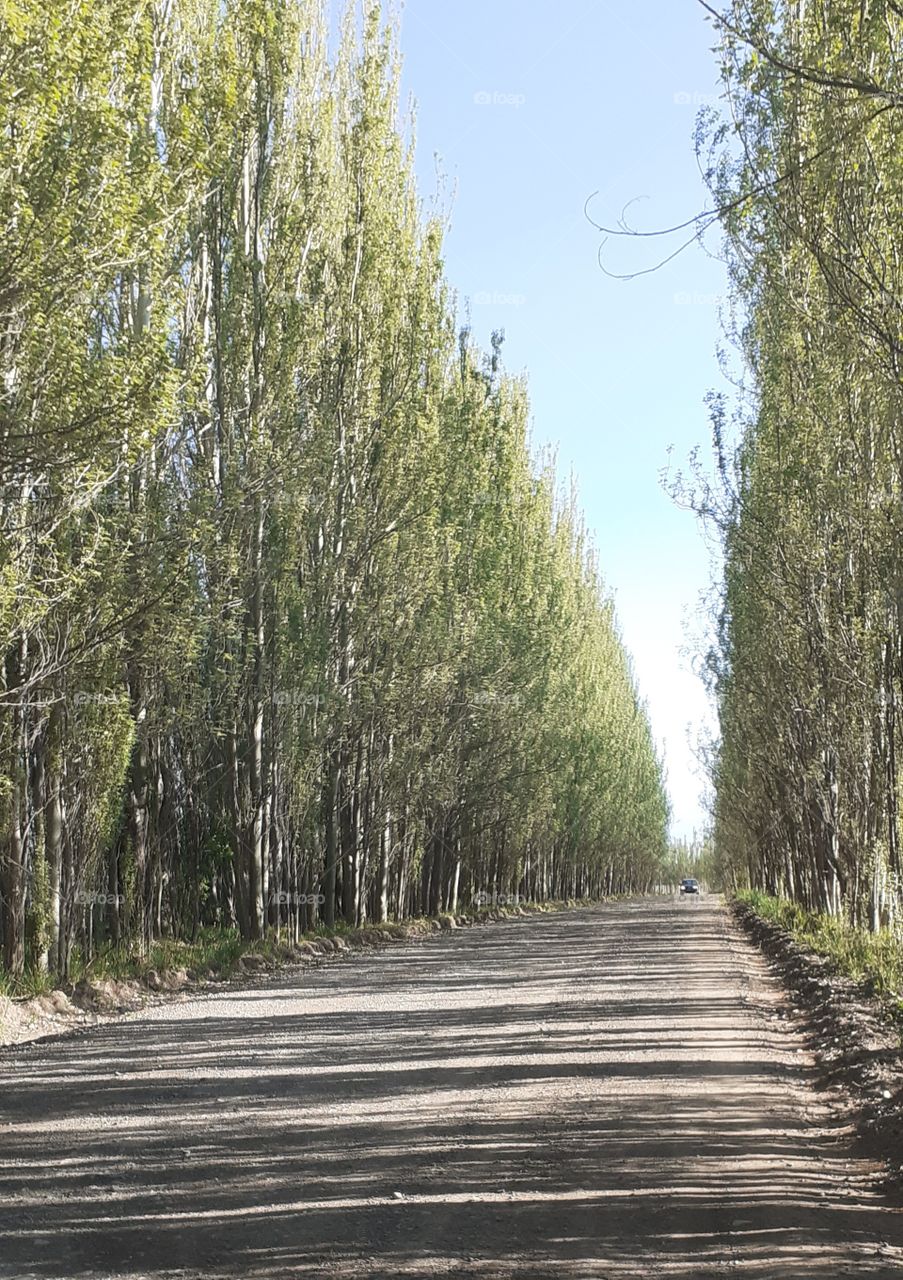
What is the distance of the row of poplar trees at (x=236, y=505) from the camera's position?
9.88m

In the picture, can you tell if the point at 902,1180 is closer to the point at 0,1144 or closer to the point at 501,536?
the point at 0,1144

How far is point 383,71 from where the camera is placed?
939 inches

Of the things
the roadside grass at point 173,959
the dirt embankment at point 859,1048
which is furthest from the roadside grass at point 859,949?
the roadside grass at point 173,959

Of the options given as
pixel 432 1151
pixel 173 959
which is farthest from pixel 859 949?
pixel 432 1151

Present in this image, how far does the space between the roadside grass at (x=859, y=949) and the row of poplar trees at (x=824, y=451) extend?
19.4 inches

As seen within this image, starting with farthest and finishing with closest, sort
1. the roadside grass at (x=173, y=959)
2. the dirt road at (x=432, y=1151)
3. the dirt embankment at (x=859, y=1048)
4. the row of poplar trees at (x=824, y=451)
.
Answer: the roadside grass at (x=173, y=959) → the row of poplar trees at (x=824, y=451) → the dirt embankment at (x=859, y=1048) → the dirt road at (x=432, y=1151)

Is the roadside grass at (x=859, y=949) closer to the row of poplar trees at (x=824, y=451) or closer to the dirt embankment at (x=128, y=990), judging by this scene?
the row of poplar trees at (x=824, y=451)

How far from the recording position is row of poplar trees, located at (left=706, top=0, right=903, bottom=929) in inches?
380

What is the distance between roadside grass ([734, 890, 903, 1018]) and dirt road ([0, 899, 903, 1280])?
106 cm

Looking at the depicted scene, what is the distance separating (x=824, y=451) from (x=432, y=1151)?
1207 centimetres

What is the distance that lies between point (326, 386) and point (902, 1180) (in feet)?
58.4

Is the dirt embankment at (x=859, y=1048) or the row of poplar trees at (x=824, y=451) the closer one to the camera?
the dirt embankment at (x=859, y=1048)

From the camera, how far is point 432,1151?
6523 mm

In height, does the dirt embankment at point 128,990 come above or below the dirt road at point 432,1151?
below
